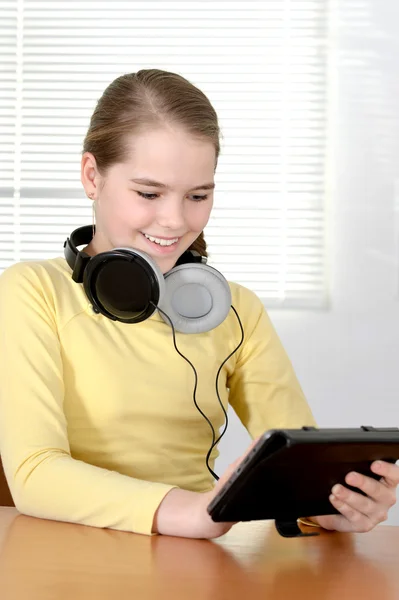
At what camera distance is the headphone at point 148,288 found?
1269mm

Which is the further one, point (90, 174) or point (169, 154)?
point (90, 174)

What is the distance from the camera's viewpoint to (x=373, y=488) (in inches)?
41.8

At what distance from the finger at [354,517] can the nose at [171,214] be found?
0.50 meters

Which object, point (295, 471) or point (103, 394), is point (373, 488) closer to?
point (295, 471)

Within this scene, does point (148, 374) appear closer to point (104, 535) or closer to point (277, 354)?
point (277, 354)

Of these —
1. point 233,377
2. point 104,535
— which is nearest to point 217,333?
point 233,377

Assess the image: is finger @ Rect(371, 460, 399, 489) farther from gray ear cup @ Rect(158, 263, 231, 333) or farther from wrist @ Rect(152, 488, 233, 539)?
gray ear cup @ Rect(158, 263, 231, 333)

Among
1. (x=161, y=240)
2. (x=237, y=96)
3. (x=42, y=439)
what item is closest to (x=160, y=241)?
(x=161, y=240)

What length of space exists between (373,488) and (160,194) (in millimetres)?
554

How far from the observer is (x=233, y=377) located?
1551 mm

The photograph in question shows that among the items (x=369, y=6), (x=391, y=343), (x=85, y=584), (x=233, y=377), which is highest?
(x=369, y=6)

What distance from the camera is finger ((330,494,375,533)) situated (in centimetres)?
106

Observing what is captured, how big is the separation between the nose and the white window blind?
1.80m

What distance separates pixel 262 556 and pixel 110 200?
0.64 m
